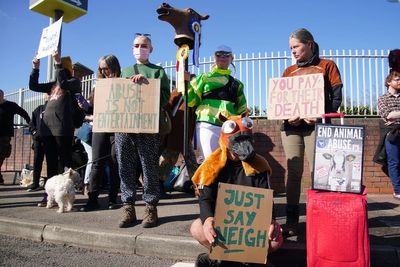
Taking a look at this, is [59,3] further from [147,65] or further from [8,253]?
[8,253]

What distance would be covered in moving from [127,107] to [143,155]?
0.55m

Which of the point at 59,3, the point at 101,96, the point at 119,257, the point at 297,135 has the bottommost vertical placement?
the point at 119,257

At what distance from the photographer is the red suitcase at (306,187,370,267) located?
95.0 inches

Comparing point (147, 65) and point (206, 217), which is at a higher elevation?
point (147, 65)

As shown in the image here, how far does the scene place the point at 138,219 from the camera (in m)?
4.01

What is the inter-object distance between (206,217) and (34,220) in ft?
8.10

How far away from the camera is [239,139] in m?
2.63

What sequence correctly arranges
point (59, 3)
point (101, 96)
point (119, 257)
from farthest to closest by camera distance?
point (59, 3), point (101, 96), point (119, 257)

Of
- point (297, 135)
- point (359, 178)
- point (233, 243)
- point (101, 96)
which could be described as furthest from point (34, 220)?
point (359, 178)

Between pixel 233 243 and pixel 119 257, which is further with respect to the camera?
pixel 119 257

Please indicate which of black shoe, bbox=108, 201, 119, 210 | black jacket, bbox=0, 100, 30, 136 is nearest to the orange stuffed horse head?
black shoe, bbox=108, 201, 119, 210

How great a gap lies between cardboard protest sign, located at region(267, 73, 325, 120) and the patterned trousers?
134 cm

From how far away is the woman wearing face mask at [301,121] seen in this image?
10.7 feet

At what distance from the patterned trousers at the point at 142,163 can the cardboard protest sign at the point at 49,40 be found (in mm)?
1597
